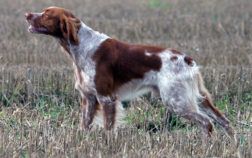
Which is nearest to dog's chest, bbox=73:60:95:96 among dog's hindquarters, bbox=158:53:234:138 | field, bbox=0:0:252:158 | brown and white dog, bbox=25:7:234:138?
brown and white dog, bbox=25:7:234:138

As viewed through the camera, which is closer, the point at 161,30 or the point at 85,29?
the point at 85,29

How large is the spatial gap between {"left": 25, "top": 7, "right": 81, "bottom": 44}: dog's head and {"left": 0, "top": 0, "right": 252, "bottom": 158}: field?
0.96 m

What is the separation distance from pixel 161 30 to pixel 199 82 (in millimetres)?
7691

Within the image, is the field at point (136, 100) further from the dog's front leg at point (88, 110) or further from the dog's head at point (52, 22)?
the dog's head at point (52, 22)

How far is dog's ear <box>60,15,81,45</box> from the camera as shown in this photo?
811cm

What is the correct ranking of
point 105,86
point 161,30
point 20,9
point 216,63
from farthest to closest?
point 20,9 < point 161,30 < point 216,63 < point 105,86

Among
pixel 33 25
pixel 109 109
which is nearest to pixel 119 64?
pixel 109 109

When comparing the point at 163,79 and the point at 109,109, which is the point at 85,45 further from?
the point at 163,79

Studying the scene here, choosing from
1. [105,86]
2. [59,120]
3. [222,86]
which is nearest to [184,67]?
[105,86]

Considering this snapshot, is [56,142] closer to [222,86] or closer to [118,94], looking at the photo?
[118,94]

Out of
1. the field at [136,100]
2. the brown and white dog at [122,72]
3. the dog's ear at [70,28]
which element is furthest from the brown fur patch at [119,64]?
the field at [136,100]

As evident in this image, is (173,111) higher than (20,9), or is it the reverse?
(173,111)

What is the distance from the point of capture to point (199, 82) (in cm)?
832

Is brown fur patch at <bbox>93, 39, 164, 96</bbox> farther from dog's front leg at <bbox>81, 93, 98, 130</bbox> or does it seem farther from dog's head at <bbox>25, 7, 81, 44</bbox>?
dog's head at <bbox>25, 7, 81, 44</bbox>
